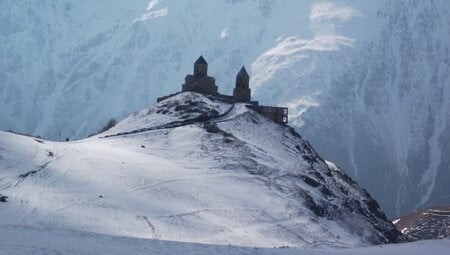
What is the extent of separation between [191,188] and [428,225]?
61.8 metres

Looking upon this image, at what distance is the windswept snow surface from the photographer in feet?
86.7

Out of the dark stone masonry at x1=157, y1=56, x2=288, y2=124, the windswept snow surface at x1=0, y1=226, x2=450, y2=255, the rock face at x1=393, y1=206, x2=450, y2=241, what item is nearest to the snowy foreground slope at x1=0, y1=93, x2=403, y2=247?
the windswept snow surface at x1=0, y1=226, x2=450, y2=255

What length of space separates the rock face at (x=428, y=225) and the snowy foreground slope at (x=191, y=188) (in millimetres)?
19591

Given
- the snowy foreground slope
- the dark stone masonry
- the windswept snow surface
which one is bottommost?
the windswept snow surface

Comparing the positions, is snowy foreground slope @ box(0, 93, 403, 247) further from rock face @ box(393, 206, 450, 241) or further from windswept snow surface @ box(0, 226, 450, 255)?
rock face @ box(393, 206, 450, 241)

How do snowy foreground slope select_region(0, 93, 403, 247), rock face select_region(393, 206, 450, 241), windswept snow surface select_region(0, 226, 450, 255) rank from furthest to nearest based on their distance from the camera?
1. rock face select_region(393, 206, 450, 241)
2. snowy foreground slope select_region(0, 93, 403, 247)
3. windswept snow surface select_region(0, 226, 450, 255)

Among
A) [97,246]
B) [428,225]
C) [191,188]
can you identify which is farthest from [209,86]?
[97,246]

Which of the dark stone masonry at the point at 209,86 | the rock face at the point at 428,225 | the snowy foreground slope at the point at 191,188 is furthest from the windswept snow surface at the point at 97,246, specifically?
the dark stone masonry at the point at 209,86

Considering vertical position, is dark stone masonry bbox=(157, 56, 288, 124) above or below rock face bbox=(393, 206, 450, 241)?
above

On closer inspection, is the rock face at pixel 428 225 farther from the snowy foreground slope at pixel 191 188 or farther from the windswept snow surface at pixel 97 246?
the windswept snow surface at pixel 97 246

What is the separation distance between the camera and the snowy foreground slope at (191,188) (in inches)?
1768

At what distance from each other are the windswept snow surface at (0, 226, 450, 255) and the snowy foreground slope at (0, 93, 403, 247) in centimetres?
174

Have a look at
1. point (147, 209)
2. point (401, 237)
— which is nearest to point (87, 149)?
point (147, 209)

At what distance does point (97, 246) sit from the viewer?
90.9 ft
